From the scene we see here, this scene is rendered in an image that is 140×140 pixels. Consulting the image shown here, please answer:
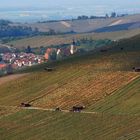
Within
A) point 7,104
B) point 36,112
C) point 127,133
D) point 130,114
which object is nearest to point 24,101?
point 7,104

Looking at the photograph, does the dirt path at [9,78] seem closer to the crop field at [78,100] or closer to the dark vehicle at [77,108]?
the crop field at [78,100]

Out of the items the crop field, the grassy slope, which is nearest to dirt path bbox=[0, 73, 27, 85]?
the crop field

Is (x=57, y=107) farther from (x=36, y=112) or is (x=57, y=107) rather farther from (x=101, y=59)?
(x=101, y=59)

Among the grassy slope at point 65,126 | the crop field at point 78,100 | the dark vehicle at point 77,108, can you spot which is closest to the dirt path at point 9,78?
the crop field at point 78,100

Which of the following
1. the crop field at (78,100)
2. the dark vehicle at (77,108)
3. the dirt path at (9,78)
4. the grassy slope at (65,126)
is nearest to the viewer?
the grassy slope at (65,126)

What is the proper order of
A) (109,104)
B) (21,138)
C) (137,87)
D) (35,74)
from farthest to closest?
(35,74), (137,87), (109,104), (21,138)

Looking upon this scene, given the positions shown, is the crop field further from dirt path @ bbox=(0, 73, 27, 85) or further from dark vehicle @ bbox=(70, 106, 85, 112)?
dirt path @ bbox=(0, 73, 27, 85)

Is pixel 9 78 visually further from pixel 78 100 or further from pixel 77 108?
pixel 77 108

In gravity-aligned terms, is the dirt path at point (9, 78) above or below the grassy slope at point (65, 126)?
below
